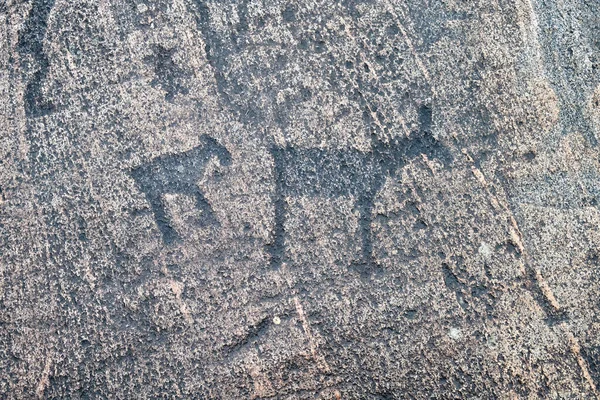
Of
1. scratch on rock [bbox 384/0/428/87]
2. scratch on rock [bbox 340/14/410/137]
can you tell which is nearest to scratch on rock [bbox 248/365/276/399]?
scratch on rock [bbox 340/14/410/137]

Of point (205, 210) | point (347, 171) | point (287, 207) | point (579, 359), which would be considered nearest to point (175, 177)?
point (205, 210)

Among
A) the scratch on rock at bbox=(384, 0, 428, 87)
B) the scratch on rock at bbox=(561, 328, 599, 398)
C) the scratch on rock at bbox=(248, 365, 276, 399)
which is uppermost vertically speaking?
the scratch on rock at bbox=(384, 0, 428, 87)

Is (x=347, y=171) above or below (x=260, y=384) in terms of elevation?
above

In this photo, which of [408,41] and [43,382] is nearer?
[43,382]

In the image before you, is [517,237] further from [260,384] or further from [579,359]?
[260,384]

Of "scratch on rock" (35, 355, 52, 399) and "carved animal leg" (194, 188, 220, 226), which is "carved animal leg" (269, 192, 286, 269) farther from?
"scratch on rock" (35, 355, 52, 399)

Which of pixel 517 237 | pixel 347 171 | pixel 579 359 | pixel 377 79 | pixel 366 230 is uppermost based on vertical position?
pixel 377 79
